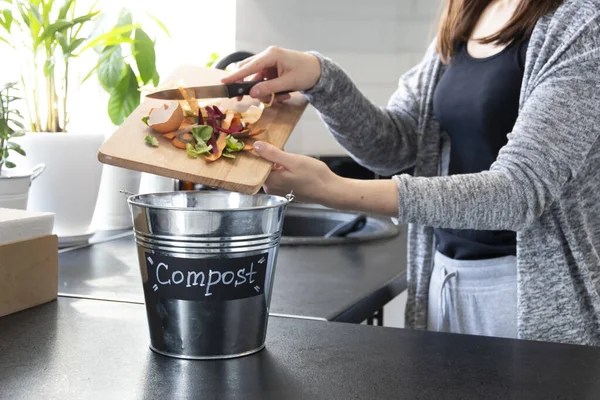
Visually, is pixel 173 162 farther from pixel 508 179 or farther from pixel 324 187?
pixel 508 179

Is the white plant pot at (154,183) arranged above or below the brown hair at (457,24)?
below

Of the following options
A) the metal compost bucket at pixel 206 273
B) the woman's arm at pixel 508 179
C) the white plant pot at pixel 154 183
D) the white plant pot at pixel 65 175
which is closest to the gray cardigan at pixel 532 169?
the woman's arm at pixel 508 179

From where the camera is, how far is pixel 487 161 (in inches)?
52.6

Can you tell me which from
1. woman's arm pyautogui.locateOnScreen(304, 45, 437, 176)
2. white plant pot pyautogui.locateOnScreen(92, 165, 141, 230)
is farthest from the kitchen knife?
white plant pot pyautogui.locateOnScreen(92, 165, 141, 230)

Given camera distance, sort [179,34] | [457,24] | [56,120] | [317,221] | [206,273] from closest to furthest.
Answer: [206,273], [457,24], [56,120], [317,221], [179,34]

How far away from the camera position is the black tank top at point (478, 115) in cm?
128

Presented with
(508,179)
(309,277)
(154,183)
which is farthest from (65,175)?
(508,179)

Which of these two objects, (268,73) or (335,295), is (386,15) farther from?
(335,295)

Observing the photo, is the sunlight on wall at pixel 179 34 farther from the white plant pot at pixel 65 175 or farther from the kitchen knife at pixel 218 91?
the kitchen knife at pixel 218 91

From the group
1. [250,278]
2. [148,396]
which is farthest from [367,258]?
[148,396]

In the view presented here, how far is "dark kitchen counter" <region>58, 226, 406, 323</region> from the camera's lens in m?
1.15

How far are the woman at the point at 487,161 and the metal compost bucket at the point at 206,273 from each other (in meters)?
0.24

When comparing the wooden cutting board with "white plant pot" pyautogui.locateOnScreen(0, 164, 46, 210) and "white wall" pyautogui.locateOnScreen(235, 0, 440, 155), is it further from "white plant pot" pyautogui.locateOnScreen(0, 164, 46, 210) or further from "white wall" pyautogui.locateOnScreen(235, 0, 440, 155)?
"white wall" pyautogui.locateOnScreen(235, 0, 440, 155)

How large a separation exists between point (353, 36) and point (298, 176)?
1.75m
